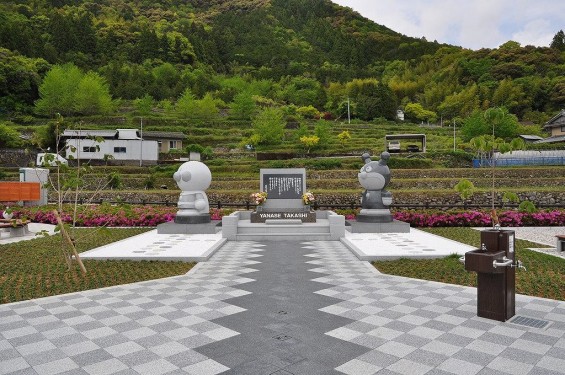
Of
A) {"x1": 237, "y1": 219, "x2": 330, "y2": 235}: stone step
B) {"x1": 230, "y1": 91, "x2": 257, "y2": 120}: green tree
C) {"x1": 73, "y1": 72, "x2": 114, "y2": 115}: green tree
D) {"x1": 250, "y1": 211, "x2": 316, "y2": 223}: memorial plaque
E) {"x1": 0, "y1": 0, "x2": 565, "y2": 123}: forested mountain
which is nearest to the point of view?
{"x1": 237, "y1": 219, "x2": 330, "y2": 235}: stone step

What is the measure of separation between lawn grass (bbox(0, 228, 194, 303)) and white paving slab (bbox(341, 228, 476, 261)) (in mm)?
4942

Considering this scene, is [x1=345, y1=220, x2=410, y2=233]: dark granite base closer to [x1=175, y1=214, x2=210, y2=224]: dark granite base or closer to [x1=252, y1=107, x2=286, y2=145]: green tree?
[x1=175, y1=214, x2=210, y2=224]: dark granite base

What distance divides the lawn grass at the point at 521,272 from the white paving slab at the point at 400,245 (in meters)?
0.50

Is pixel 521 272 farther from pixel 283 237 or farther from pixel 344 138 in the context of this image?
pixel 344 138

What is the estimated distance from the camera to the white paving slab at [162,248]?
10.6 metres

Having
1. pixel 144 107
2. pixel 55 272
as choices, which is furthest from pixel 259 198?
pixel 144 107

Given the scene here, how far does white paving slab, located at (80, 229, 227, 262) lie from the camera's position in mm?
10648

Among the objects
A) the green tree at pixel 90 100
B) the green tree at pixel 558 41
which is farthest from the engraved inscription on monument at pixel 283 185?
the green tree at pixel 558 41

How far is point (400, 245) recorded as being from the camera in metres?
12.4

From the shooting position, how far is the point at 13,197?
23250mm

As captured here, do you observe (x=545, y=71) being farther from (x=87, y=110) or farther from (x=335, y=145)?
(x=87, y=110)

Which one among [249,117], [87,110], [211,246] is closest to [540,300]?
[211,246]

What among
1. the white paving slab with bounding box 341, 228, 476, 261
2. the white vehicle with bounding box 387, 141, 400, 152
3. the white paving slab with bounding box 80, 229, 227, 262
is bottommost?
the white paving slab with bounding box 80, 229, 227, 262

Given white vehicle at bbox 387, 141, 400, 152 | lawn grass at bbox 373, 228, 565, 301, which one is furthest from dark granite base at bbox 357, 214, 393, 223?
white vehicle at bbox 387, 141, 400, 152
